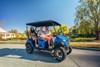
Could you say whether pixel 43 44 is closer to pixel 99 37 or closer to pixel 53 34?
pixel 53 34

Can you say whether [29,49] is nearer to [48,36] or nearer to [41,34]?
[41,34]

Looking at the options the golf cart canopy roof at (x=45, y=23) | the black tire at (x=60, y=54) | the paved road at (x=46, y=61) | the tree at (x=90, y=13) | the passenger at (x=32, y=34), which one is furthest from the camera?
the tree at (x=90, y=13)

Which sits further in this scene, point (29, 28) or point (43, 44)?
point (29, 28)

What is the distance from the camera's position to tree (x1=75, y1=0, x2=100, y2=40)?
34344 mm

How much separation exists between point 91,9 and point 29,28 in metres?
25.7

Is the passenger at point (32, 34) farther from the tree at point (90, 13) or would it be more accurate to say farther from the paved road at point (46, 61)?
the tree at point (90, 13)

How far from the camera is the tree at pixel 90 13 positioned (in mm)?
34344

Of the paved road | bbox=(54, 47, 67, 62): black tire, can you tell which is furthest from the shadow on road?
bbox=(54, 47, 67, 62): black tire

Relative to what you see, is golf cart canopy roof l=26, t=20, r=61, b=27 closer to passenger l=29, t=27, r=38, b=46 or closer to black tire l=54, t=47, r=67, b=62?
passenger l=29, t=27, r=38, b=46

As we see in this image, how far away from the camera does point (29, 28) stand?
12117 millimetres

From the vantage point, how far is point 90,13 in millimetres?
35000

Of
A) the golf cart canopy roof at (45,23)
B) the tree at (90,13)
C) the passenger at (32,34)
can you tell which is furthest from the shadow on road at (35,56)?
the tree at (90,13)

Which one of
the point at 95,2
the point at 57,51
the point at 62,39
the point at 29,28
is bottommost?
the point at 57,51

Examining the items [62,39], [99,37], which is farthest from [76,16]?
[62,39]
